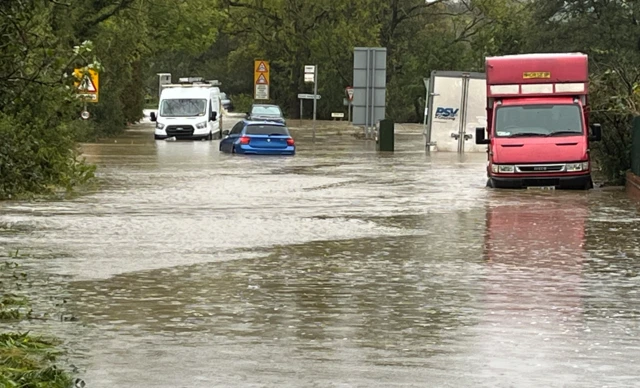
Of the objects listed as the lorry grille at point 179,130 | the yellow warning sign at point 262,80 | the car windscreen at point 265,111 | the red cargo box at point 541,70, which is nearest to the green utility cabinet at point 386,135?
the lorry grille at point 179,130

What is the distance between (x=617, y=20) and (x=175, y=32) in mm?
20544

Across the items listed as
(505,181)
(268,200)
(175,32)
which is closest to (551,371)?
(268,200)

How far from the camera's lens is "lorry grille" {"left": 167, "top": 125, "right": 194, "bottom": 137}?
57438 mm

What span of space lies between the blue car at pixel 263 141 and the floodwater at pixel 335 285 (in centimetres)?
1662

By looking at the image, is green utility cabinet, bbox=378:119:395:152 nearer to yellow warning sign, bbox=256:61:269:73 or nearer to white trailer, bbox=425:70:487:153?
white trailer, bbox=425:70:487:153

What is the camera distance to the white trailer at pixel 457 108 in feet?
155

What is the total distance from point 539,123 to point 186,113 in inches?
1173

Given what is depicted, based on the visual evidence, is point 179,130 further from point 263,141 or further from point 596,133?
point 596,133

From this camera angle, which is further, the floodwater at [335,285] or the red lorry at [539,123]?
the red lorry at [539,123]

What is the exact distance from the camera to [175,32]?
6969 cm

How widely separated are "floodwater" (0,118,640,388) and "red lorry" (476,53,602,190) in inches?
23.4

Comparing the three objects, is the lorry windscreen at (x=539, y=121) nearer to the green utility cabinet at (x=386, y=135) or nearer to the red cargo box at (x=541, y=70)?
the red cargo box at (x=541, y=70)

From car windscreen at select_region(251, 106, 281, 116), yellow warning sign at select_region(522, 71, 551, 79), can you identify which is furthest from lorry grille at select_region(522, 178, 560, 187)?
car windscreen at select_region(251, 106, 281, 116)

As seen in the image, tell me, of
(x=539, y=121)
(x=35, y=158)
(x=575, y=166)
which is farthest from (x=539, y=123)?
(x=35, y=158)
